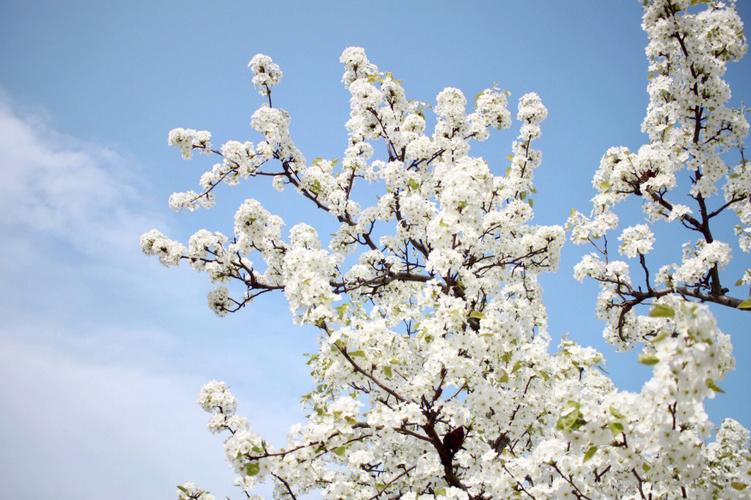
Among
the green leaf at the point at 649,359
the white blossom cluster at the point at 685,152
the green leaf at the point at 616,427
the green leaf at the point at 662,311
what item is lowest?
the green leaf at the point at 616,427

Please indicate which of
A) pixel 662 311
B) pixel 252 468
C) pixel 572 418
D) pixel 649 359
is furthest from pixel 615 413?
pixel 252 468

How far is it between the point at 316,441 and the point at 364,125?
31.3 feet

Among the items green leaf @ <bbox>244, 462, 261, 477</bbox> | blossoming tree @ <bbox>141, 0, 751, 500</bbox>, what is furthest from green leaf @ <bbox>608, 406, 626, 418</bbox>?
green leaf @ <bbox>244, 462, 261, 477</bbox>

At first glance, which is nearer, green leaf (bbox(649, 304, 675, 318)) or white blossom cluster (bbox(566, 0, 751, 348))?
green leaf (bbox(649, 304, 675, 318))

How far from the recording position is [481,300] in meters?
11.7

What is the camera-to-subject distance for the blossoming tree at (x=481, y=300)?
549cm

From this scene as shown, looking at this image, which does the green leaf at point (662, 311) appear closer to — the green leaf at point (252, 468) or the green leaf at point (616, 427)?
the green leaf at point (616, 427)

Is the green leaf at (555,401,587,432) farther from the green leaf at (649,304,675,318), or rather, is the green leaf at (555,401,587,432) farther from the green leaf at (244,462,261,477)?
the green leaf at (244,462,261,477)

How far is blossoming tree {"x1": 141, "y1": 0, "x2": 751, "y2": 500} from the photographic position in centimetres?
549

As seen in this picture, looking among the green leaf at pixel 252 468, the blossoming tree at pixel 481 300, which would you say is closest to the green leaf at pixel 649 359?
the blossoming tree at pixel 481 300

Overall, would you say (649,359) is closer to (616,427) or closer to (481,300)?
(616,427)

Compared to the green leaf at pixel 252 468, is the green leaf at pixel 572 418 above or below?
below

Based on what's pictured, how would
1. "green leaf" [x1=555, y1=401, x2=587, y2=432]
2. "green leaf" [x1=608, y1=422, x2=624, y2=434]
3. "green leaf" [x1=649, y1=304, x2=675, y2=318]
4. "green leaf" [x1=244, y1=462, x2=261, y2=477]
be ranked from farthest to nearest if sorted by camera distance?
"green leaf" [x1=244, y1=462, x2=261, y2=477]
"green leaf" [x1=555, y1=401, x2=587, y2=432]
"green leaf" [x1=608, y1=422, x2=624, y2=434]
"green leaf" [x1=649, y1=304, x2=675, y2=318]

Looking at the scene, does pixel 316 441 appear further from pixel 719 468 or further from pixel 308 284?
pixel 719 468
